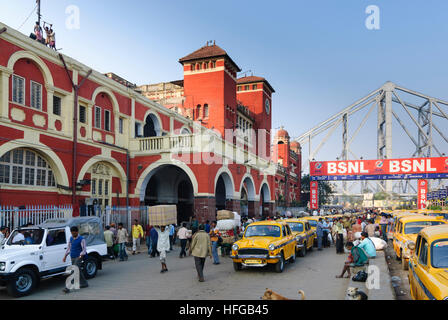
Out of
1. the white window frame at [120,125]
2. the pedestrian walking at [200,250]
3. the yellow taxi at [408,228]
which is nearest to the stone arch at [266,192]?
the white window frame at [120,125]

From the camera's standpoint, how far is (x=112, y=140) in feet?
72.6

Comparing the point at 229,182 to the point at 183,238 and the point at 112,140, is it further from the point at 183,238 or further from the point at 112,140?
the point at 183,238

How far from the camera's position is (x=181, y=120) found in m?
29.5

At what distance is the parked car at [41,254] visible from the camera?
29.5 ft

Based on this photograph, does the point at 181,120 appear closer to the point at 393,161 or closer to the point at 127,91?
the point at 127,91

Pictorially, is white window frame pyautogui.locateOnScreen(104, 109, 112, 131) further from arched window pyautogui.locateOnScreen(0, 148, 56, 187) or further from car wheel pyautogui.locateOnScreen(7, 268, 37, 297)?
car wheel pyautogui.locateOnScreen(7, 268, 37, 297)

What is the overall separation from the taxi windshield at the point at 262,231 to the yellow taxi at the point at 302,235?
7.66ft

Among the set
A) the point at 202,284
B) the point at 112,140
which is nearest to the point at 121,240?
the point at 202,284

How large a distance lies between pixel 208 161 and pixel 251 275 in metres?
10.8

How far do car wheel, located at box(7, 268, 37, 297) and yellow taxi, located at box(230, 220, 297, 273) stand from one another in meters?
5.69

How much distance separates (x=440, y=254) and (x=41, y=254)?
9.09m

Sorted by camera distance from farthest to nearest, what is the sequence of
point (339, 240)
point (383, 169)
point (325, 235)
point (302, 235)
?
point (383, 169) < point (325, 235) < point (339, 240) < point (302, 235)

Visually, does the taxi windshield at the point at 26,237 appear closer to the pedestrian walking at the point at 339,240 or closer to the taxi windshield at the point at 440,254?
the taxi windshield at the point at 440,254
